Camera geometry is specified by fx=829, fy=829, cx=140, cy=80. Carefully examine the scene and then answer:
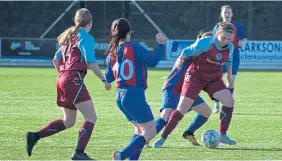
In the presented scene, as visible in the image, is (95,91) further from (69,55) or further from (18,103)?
(69,55)

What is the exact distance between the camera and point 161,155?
31.3ft

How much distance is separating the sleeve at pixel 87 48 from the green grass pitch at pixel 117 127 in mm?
1231

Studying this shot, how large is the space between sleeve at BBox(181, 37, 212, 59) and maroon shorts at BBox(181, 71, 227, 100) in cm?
38

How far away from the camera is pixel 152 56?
8258 millimetres

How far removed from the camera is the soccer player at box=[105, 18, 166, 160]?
8.29 m

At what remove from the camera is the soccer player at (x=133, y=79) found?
27.2ft

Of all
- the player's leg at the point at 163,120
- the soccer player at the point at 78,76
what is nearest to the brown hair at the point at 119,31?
the soccer player at the point at 78,76

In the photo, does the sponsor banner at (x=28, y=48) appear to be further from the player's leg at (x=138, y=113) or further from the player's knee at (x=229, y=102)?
the player's leg at (x=138, y=113)

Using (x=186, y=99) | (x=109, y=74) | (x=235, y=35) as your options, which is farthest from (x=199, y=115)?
(x=235, y=35)

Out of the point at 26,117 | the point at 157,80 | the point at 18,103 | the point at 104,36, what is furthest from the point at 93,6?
the point at 26,117

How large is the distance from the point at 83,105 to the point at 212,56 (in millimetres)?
1928

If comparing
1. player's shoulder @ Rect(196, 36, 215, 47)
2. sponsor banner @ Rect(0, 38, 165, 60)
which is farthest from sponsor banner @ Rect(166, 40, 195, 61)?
player's shoulder @ Rect(196, 36, 215, 47)

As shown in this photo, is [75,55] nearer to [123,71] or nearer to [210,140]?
[123,71]

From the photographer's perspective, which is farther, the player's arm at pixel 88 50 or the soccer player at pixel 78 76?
the soccer player at pixel 78 76
